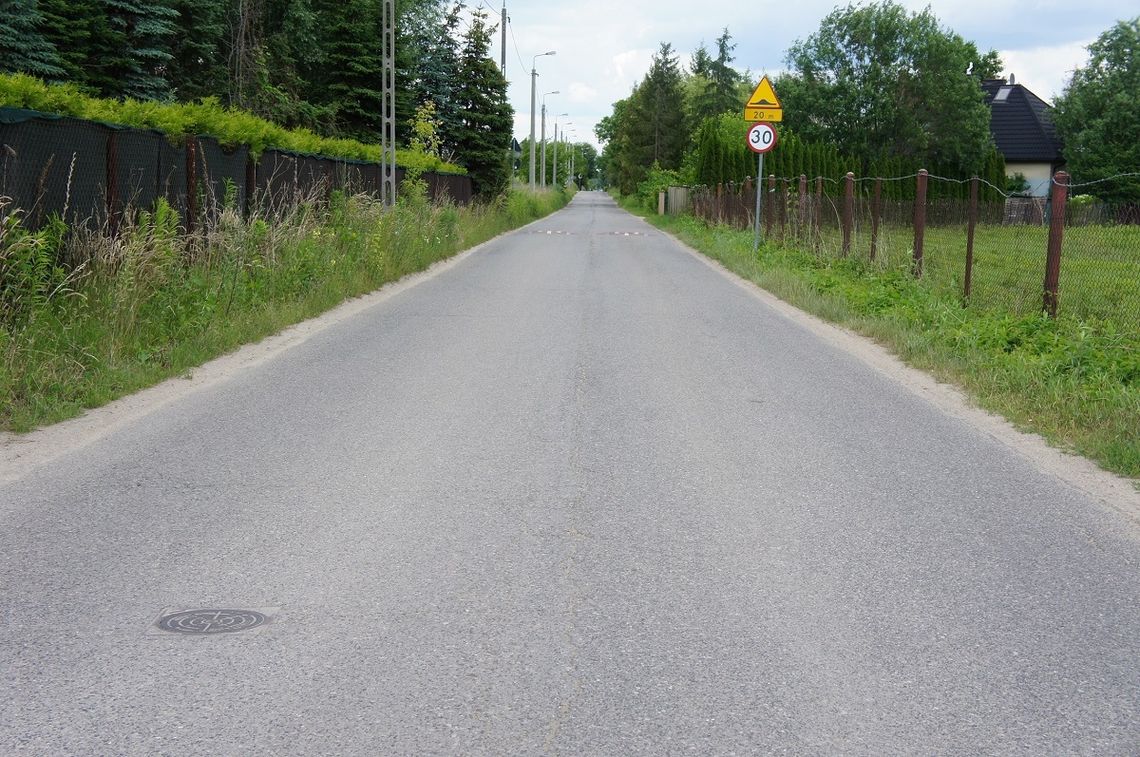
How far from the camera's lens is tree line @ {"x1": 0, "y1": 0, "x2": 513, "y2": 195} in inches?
1243

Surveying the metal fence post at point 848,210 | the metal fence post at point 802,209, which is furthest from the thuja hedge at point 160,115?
the metal fence post at point 802,209

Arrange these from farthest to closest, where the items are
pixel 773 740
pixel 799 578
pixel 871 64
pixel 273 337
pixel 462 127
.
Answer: pixel 871 64
pixel 462 127
pixel 273 337
pixel 799 578
pixel 773 740

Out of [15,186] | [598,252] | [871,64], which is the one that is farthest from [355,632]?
[871,64]

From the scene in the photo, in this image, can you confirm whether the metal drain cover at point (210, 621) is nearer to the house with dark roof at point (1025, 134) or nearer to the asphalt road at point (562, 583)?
the asphalt road at point (562, 583)

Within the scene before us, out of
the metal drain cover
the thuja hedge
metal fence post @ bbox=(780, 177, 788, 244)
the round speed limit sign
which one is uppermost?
the round speed limit sign

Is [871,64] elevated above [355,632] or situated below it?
above

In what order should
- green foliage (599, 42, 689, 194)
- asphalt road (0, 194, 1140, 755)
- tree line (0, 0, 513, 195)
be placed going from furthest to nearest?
green foliage (599, 42, 689, 194) < tree line (0, 0, 513, 195) < asphalt road (0, 194, 1140, 755)

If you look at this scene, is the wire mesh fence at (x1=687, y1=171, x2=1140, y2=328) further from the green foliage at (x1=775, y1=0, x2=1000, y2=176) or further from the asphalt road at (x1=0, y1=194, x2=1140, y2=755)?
the green foliage at (x1=775, y1=0, x2=1000, y2=176)

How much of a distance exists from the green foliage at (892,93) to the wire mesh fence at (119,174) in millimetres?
49572

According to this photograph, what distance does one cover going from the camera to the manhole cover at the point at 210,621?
4.03 m

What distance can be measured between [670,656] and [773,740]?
2.08ft

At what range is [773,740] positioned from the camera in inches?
129

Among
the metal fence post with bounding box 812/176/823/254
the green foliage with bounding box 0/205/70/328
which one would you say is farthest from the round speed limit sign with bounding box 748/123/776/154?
the green foliage with bounding box 0/205/70/328

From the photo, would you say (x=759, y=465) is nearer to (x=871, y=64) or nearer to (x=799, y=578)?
(x=799, y=578)
